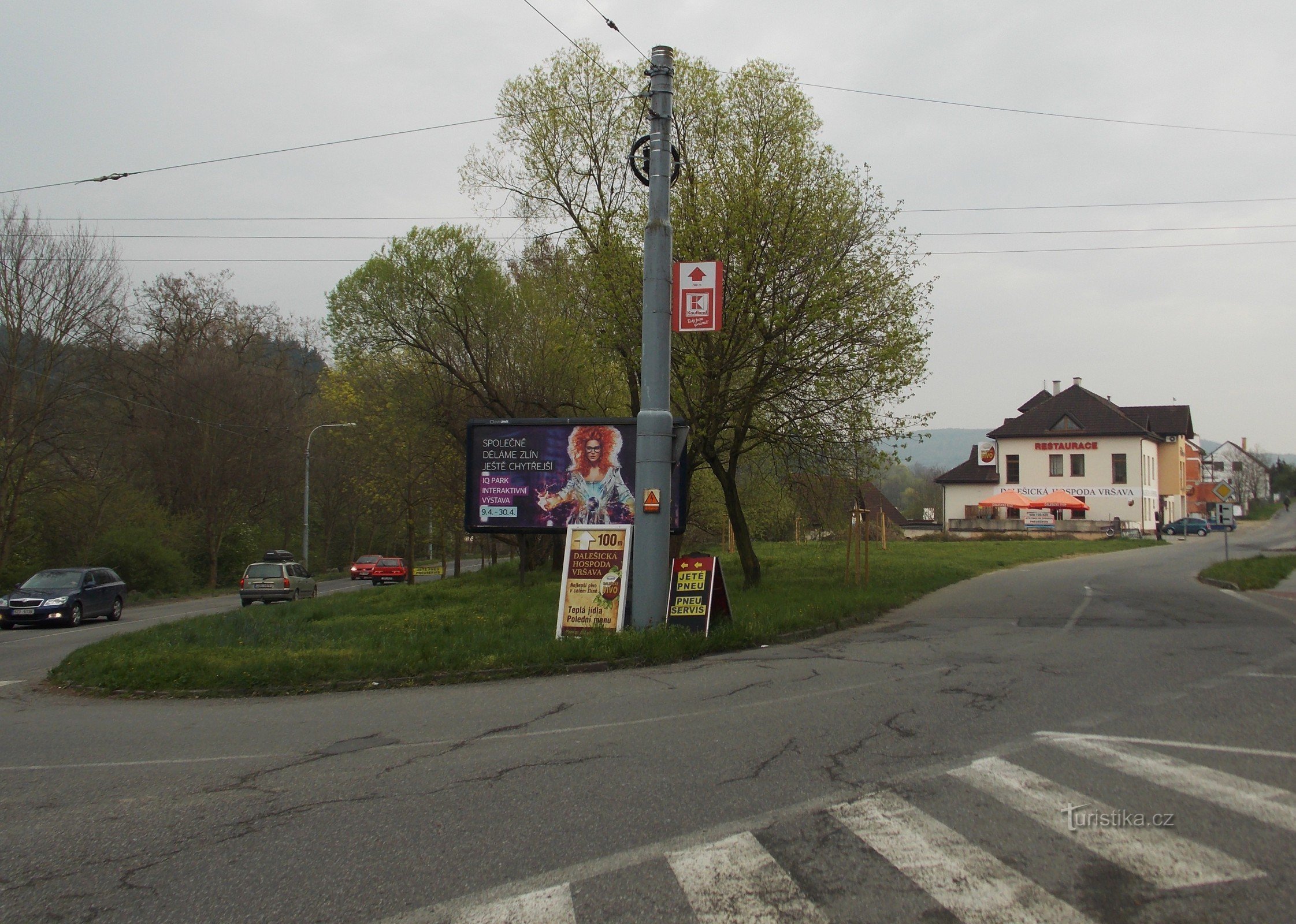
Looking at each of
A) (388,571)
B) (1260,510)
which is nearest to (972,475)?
(1260,510)

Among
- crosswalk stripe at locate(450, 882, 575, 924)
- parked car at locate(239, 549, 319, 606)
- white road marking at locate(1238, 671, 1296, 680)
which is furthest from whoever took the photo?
parked car at locate(239, 549, 319, 606)

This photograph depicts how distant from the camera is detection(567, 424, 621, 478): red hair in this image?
1606cm

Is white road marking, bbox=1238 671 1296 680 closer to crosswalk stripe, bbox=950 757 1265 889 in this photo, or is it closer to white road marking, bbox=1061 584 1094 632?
white road marking, bbox=1061 584 1094 632

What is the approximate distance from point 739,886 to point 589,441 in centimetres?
1218

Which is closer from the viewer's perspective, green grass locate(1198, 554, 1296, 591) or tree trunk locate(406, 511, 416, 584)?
green grass locate(1198, 554, 1296, 591)

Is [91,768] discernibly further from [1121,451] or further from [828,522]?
[1121,451]

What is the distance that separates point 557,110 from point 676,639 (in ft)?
51.5

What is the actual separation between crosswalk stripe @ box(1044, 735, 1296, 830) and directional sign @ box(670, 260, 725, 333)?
319 inches

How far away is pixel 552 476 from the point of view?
16297mm

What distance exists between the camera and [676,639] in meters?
12.5

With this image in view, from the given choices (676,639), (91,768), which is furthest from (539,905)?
(676,639)

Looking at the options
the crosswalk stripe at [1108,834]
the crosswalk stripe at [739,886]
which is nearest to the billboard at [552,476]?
the crosswalk stripe at [1108,834]

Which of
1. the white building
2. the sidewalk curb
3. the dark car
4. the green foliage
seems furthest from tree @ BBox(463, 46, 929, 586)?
the white building

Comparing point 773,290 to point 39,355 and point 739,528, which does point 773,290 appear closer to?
point 739,528
